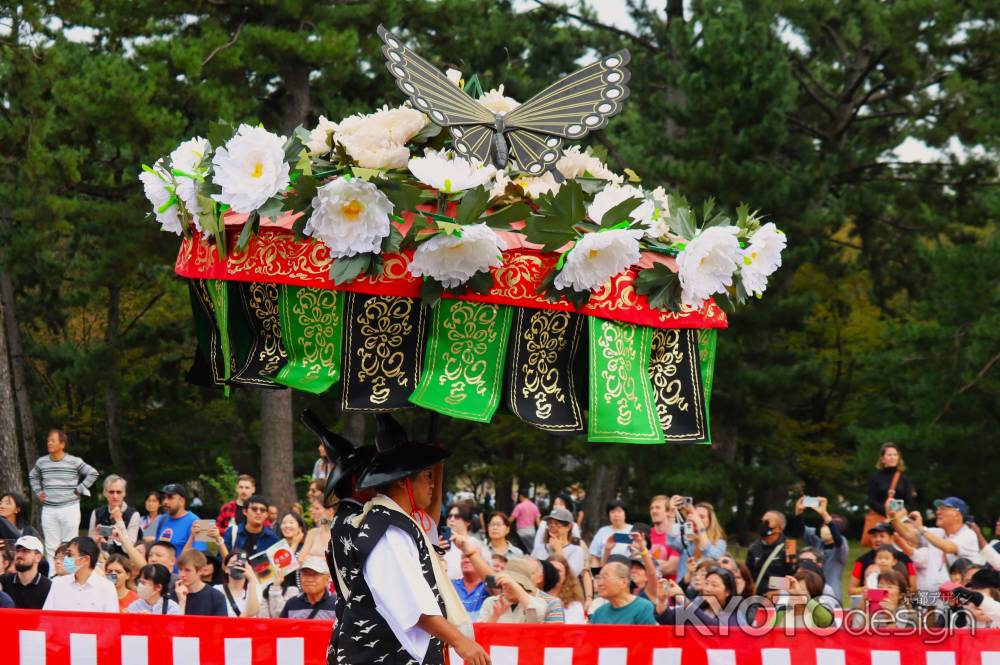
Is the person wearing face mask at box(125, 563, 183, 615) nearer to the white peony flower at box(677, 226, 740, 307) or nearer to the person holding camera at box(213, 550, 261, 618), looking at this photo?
the person holding camera at box(213, 550, 261, 618)

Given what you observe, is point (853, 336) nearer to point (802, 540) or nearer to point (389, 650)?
point (802, 540)

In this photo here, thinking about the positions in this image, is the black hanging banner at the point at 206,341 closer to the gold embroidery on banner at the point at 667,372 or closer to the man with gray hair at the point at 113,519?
the gold embroidery on banner at the point at 667,372

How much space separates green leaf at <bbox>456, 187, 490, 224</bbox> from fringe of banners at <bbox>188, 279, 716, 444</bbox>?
1.04 feet

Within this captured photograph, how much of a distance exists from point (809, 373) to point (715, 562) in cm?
1260

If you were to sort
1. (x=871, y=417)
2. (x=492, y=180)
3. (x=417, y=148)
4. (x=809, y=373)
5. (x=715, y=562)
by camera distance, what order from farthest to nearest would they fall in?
1. (x=871, y=417)
2. (x=809, y=373)
3. (x=715, y=562)
4. (x=417, y=148)
5. (x=492, y=180)

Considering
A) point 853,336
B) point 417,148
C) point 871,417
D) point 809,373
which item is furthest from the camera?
point 853,336

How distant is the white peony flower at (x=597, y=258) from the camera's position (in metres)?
4.06

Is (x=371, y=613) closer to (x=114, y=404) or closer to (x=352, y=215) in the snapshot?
(x=352, y=215)

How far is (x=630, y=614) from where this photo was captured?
7105 millimetres

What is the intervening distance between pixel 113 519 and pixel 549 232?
7430 millimetres

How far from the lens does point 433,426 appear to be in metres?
4.80

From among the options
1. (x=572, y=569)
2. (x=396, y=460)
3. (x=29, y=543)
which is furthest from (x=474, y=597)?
(x=396, y=460)

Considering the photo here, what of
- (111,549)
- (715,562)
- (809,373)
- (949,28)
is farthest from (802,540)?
(949,28)

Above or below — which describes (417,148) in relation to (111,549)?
above
